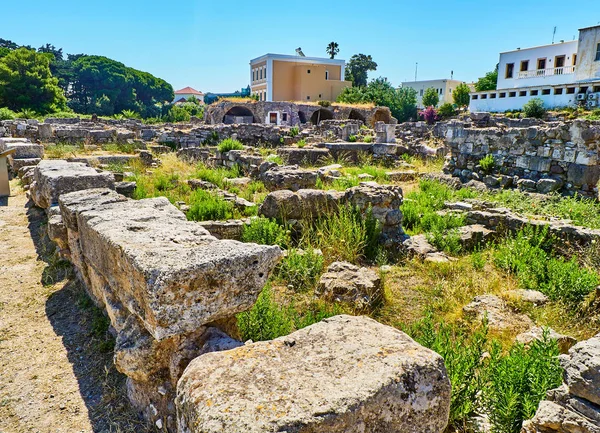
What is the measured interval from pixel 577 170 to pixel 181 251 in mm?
10033

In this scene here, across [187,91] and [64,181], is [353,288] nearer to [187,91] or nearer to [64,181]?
[64,181]

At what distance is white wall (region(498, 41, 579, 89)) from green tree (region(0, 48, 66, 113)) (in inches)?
1664

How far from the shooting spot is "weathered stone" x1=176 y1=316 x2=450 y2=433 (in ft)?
5.20

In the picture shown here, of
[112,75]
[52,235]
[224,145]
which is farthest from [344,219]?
[112,75]

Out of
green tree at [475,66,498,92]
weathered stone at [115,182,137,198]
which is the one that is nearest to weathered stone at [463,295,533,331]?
weathered stone at [115,182,137,198]

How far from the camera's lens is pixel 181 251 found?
2.45 meters

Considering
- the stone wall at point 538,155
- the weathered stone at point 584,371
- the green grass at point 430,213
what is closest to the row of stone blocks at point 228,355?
the weathered stone at point 584,371

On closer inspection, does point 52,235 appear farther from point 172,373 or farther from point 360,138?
point 360,138

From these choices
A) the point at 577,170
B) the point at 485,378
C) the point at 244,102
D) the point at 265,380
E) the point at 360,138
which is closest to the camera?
the point at 265,380

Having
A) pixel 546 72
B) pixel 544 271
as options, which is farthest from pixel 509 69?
pixel 544 271

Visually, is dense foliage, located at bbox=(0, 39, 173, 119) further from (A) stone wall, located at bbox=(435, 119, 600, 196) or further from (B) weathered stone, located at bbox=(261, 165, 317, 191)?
(A) stone wall, located at bbox=(435, 119, 600, 196)

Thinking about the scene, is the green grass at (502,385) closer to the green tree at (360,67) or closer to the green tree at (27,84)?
the green tree at (27,84)

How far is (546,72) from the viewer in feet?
131

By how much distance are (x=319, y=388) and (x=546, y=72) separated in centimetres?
4668
